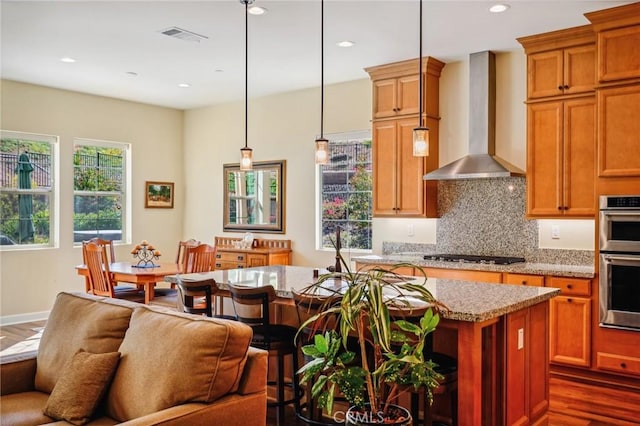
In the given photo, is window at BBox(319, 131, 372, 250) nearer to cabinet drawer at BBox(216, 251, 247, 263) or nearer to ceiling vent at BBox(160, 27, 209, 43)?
cabinet drawer at BBox(216, 251, 247, 263)

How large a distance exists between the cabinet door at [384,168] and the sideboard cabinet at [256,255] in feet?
5.30

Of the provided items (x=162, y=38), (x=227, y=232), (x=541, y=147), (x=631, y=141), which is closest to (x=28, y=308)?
(x=227, y=232)

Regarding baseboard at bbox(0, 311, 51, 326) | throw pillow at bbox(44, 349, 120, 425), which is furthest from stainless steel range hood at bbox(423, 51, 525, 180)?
baseboard at bbox(0, 311, 51, 326)

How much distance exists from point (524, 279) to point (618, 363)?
92 centimetres

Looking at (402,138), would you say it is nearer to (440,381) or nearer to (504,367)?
(504,367)

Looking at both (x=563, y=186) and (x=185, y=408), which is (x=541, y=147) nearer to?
(x=563, y=186)

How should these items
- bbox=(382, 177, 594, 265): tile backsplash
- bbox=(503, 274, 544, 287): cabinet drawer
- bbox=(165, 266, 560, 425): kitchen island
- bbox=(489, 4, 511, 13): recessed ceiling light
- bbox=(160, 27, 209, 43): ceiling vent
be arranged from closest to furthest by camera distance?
bbox=(165, 266, 560, 425): kitchen island
bbox=(489, 4, 511, 13): recessed ceiling light
bbox=(503, 274, 544, 287): cabinet drawer
bbox=(160, 27, 209, 43): ceiling vent
bbox=(382, 177, 594, 265): tile backsplash

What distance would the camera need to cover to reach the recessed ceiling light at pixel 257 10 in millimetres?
4137

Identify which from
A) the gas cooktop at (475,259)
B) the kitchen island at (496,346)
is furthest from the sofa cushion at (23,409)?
the gas cooktop at (475,259)

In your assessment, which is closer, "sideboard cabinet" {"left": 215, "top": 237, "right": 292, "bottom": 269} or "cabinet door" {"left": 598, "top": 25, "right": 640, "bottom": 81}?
"cabinet door" {"left": 598, "top": 25, "right": 640, "bottom": 81}

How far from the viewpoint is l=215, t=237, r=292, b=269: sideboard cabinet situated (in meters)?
6.87

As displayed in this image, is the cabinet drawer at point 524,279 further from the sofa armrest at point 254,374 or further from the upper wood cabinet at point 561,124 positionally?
the sofa armrest at point 254,374

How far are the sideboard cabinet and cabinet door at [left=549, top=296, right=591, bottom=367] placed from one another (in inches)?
137

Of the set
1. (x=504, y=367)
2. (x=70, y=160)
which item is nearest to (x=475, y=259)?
(x=504, y=367)
